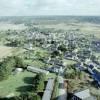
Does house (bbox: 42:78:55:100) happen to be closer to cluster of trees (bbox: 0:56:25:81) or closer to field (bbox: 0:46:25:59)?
cluster of trees (bbox: 0:56:25:81)

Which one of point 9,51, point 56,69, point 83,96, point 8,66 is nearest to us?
point 83,96

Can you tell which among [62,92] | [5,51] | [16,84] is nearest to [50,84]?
[62,92]

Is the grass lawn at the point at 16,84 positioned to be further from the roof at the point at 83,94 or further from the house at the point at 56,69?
the roof at the point at 83,94

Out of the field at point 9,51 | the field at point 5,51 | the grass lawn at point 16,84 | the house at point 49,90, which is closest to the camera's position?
the house at point 49,90

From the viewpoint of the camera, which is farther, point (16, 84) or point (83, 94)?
point (16, 84)

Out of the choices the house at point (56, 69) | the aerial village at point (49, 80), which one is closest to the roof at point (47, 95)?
the aerial village at point (49, 80)

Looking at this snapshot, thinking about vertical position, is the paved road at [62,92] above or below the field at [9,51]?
above

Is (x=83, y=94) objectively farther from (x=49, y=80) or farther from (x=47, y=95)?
(x=49, y=80)

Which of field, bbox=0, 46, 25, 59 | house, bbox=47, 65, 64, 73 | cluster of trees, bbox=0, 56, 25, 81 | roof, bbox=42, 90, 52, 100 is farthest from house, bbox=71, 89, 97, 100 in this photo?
field, bbox=0, 46, 25, 59

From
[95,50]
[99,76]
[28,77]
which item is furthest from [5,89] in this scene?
[95,50]
